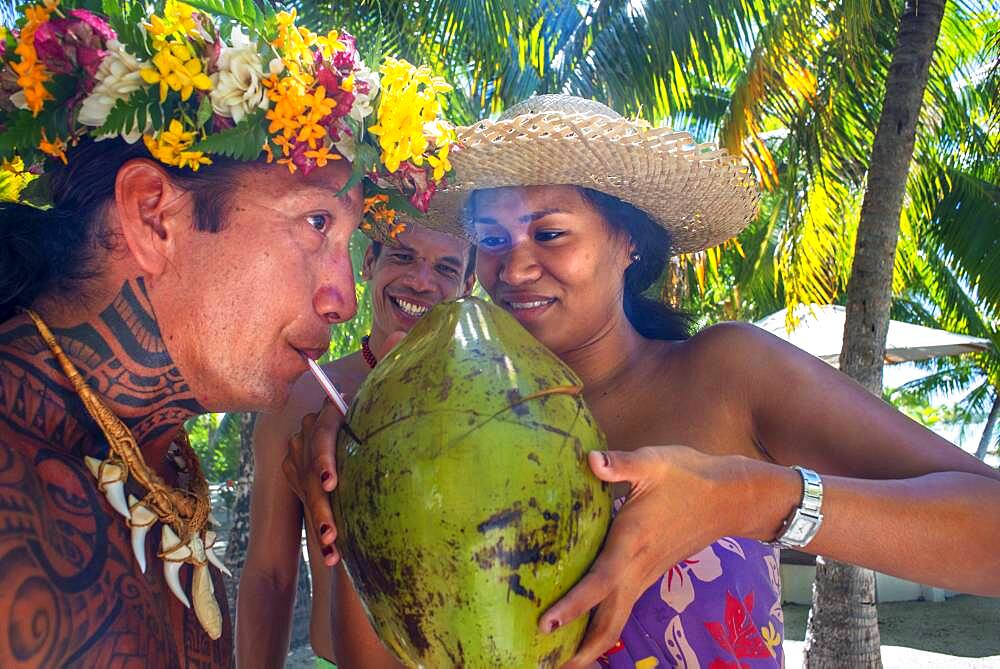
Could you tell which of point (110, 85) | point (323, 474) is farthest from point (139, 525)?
point (110, 85)

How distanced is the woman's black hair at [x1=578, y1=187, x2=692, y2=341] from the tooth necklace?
3.98 feet

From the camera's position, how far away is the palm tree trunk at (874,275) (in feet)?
17.8

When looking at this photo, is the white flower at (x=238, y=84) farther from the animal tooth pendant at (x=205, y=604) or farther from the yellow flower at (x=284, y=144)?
the animal tooth pendant at (x=205, y=604)

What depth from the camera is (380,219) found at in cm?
199

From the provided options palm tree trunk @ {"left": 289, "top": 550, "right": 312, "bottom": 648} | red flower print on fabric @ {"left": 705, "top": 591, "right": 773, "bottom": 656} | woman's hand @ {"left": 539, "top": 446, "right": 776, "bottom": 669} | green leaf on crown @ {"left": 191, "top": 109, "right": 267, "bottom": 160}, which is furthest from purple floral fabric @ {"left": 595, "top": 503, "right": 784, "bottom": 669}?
palm tree trunk @ {"left": 289, "top": 550, "right": 312, "bottom": 648}

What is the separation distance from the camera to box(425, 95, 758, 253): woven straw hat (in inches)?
80.7

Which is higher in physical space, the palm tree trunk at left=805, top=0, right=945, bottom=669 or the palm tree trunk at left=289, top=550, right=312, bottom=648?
the palm tree trunk at left=805, top=0, right=945, bottom=669

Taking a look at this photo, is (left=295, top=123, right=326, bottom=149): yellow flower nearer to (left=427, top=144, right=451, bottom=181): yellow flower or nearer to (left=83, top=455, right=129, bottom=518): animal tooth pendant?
(left=427, top=144, right=451, bottom=181): yellow flower

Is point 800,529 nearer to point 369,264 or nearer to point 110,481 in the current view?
point 110,481

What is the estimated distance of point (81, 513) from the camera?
143cm

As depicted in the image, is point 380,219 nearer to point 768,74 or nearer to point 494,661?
point 494,661

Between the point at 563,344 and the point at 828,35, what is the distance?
502 centimetres

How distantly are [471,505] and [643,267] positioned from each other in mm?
1445

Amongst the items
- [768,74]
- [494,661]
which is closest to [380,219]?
[494,661]
